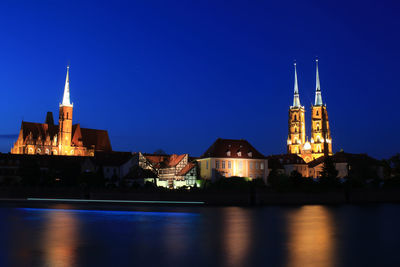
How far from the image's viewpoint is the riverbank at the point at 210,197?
5028cm

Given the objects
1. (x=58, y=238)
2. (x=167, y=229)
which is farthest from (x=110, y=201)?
(x=58, y=238)

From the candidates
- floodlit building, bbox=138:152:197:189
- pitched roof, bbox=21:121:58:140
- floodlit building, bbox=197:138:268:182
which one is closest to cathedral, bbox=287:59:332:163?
pitched roof, bbox=21:121:58:140

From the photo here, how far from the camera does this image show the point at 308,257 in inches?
587

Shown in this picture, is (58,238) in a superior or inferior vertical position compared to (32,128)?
inferior

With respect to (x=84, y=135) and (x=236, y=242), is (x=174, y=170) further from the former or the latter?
(x=84, y=135)

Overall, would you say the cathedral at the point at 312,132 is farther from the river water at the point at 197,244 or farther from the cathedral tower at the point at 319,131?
the river water at the point at 197,244

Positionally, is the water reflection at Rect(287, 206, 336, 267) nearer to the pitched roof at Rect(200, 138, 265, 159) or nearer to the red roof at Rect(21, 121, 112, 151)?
the pitched roof at Rect(200, 138, 265, 159)

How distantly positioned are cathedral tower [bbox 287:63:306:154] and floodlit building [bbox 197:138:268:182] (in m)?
99.5

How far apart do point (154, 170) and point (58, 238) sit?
5486cm

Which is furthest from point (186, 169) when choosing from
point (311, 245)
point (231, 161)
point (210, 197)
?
point (311, 245)

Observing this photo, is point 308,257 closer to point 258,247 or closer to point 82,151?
point 258,247

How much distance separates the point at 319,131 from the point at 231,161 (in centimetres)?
10488

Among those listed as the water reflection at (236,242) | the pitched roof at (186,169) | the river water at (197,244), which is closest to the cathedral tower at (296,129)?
the pitched roof at (186,169)

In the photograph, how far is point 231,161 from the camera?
75812 millimetres
